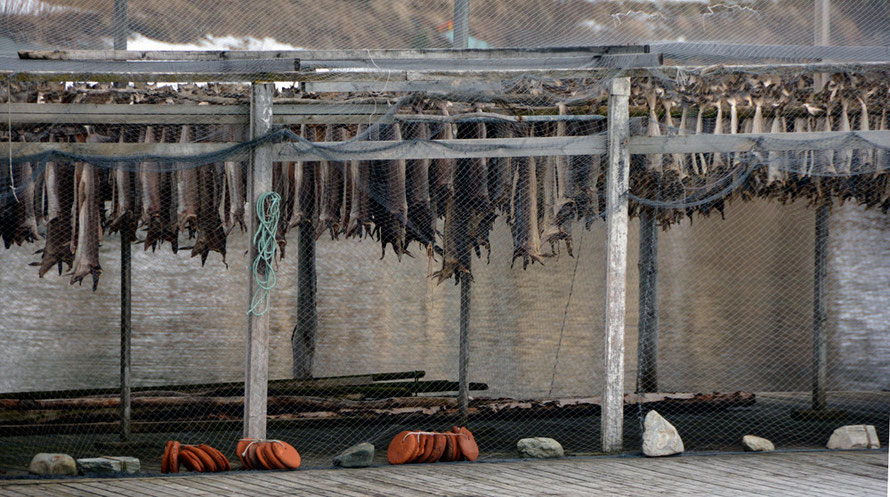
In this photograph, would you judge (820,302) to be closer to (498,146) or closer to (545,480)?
(498,146)

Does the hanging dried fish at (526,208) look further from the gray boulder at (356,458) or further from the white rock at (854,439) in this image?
the white rock at (854,439)

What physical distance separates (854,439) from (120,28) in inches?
303

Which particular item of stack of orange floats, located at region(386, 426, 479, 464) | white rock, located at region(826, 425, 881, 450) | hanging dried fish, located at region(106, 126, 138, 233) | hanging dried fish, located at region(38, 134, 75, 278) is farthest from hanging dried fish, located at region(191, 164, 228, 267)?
white rock, located at region(826, 425, 881, 450)

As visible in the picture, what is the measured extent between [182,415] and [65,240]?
8.01 feet

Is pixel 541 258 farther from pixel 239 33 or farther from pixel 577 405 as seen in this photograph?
pixel 239 33

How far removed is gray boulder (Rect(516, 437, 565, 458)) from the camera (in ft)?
29.9

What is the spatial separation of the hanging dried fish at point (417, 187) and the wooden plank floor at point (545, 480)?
235cm

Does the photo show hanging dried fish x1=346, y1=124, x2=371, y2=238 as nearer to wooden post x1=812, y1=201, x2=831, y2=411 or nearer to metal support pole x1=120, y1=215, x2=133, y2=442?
metal support pole x1=120, y1=215, x2=133, y2=442

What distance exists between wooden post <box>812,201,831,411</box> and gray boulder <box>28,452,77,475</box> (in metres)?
8.10

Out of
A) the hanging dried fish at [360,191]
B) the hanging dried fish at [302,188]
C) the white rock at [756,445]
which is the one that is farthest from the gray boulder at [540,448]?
the hanging dried fish at [302,188]

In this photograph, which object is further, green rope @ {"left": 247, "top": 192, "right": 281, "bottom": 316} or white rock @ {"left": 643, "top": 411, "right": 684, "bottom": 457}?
white rock @ {"left": 643, "top": 411, "right": 684, "bottom": 457}

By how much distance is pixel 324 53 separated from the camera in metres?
8.64

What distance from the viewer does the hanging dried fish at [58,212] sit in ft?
30.2

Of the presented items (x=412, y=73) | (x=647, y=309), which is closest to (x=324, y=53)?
(x=412, y=73)
